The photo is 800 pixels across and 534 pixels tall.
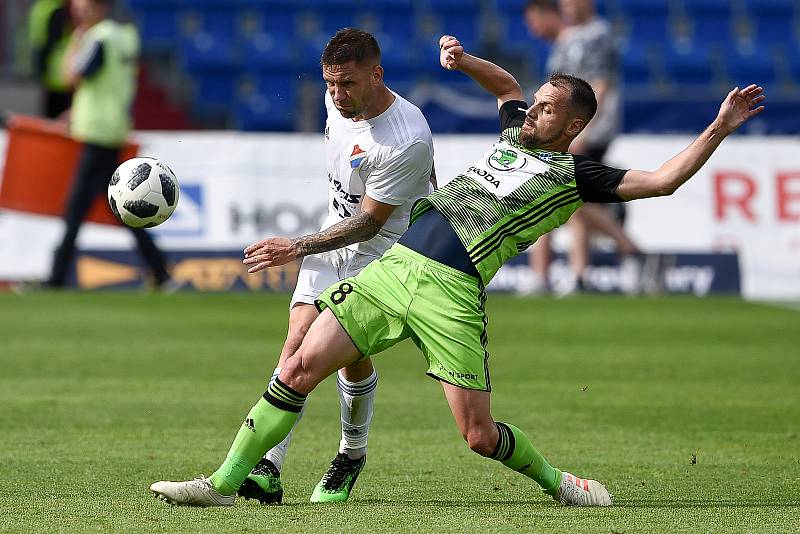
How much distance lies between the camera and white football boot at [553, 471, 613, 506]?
19.3ft

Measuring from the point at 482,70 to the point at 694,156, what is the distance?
1239 mm

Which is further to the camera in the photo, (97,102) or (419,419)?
(97,102)

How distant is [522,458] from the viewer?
5.79m

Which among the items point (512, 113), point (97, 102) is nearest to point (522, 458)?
point (512, 113)

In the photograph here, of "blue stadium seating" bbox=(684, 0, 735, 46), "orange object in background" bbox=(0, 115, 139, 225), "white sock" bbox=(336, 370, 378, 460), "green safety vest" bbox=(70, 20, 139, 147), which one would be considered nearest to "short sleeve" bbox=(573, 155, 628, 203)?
"white sock" bbox=(336, 370, 378, 460)

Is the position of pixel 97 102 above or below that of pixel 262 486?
above

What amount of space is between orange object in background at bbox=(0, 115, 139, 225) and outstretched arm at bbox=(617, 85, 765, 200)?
10.8 meters

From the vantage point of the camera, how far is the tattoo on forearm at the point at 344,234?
600 cm

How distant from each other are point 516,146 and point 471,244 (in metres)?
0.50

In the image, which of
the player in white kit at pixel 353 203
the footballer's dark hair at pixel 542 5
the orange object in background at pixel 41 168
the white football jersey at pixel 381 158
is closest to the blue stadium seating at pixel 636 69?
the footballer's dark hair at pixel 542 5

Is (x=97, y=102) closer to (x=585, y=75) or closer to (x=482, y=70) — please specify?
(x=585, y=75)

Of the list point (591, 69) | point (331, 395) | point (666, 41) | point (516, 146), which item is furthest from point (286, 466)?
point (666, 41)

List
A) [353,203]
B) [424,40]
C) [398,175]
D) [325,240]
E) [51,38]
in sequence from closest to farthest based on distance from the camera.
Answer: [325,240]
[398,175]
[353,203]
[51,38]
[424,40]

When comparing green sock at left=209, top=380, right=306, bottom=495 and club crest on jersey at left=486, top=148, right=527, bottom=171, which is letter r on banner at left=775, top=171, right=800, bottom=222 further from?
green sock at left=209, top=380, right=306, bottom=495
